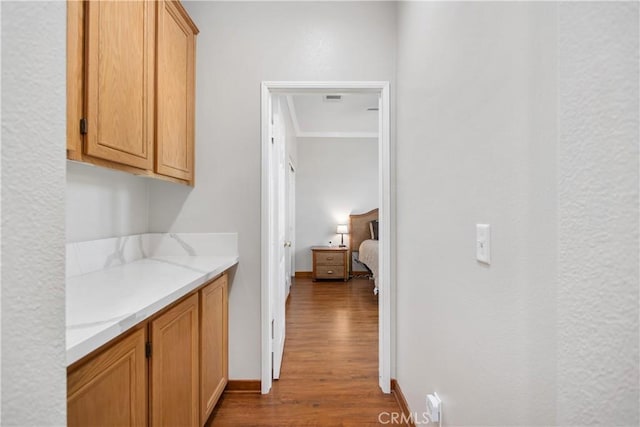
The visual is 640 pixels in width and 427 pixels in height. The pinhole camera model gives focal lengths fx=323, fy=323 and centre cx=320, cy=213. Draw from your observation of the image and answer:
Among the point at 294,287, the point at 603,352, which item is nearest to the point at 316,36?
the point at 603,352

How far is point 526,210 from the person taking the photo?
2.64ft

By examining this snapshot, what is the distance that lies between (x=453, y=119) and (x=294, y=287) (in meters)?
4.37

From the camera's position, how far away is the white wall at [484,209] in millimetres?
751

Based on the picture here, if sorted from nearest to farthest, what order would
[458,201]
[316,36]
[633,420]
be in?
1. [633,420]
2. [458,201]
3. [316,36]

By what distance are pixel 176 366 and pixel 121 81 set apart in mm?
1208

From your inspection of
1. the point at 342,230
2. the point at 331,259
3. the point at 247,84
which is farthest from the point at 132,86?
the point at 342,230

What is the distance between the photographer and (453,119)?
4.07ft

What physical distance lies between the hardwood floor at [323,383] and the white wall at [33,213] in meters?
1.70

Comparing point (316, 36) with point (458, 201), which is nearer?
point (458, 201)

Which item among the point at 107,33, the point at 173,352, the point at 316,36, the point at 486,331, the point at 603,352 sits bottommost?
the point at 173,352

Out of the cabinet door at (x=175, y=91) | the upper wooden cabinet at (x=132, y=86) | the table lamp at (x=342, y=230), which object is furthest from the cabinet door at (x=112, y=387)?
the table lamp at (x=342, y=230)

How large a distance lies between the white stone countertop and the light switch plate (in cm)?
106

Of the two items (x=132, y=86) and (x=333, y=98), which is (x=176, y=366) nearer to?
(x=132, y=86)

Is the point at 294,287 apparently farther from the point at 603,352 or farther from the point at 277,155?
the point at 603,352
